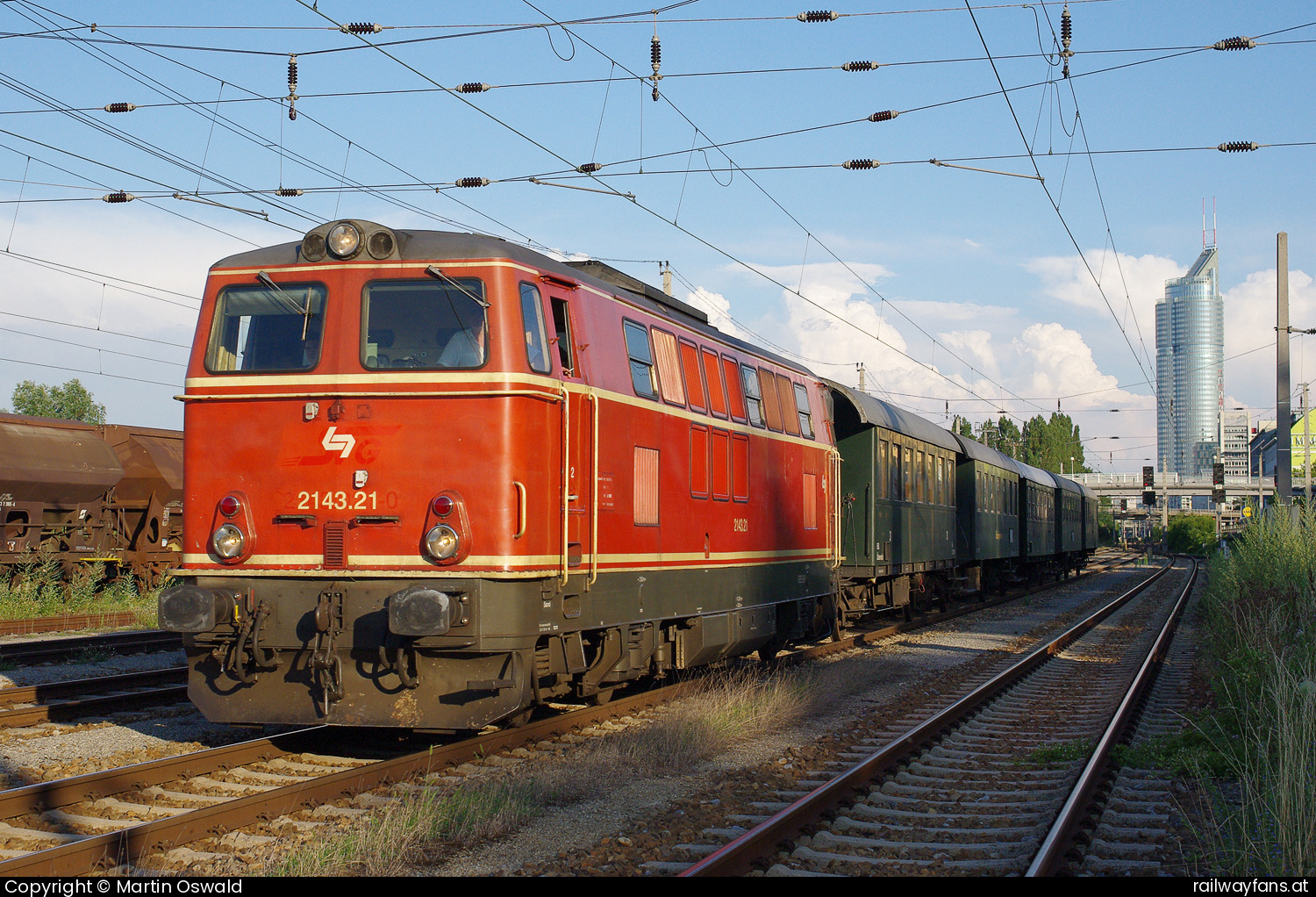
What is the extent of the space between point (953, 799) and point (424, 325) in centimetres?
489

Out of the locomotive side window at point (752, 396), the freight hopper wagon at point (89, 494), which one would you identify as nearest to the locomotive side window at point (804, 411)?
the locomotive side window at point (752, 396)

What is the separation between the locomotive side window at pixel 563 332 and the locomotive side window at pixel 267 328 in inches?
67.2

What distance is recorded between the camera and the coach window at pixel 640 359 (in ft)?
32.2

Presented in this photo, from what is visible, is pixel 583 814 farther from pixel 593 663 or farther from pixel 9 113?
pixel 9 113

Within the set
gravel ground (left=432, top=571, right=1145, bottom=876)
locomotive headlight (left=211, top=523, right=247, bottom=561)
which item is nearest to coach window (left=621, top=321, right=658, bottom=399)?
gravel ground (left=432, top=571, right=1145, bottom=876)

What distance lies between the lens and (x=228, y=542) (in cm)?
810

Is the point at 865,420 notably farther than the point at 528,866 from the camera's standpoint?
Yes

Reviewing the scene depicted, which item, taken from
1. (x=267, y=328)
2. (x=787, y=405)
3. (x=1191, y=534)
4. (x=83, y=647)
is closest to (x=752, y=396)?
(x=787, y=405)

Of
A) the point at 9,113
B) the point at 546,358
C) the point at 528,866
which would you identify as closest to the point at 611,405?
the point at 546,358

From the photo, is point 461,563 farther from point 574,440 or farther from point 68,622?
point 68,622

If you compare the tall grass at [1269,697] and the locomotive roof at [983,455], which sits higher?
the locomotive roof at [983,455]

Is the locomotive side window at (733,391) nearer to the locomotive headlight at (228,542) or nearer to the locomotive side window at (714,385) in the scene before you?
the locomotive side window at (714,385)

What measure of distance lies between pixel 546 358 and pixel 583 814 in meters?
3.22

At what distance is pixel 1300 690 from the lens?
7.77 metres
